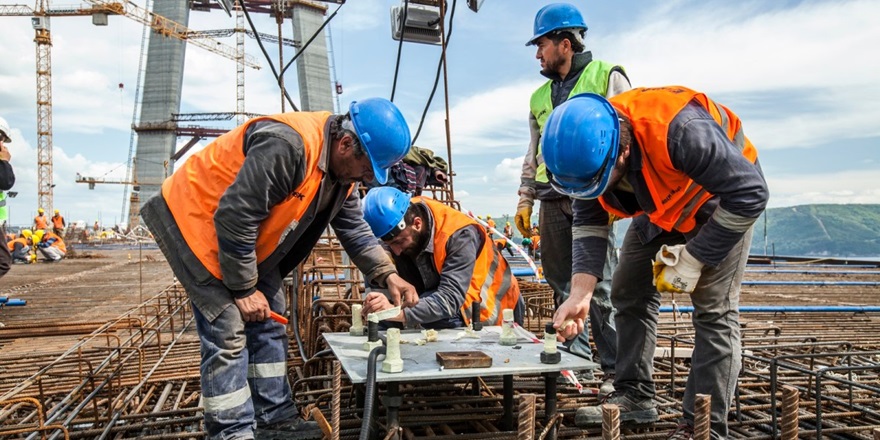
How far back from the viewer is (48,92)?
171 feet

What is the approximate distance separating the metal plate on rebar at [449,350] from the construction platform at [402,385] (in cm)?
15

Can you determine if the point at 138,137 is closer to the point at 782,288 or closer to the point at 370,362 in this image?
the point at 782,288

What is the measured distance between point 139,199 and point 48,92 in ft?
48.8

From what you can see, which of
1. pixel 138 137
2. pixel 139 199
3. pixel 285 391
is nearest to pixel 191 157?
pixel 285 391

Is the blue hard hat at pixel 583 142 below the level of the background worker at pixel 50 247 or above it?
above

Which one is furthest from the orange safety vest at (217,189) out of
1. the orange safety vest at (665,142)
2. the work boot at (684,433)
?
the work boot at (684,433)

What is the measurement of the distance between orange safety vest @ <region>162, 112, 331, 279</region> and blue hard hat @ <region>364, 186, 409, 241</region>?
3.60 ft

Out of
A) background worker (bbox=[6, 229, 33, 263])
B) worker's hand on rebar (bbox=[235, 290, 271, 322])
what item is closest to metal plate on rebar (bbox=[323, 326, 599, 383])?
worker's hand on rebar (bbox=[235, 290, 271, 322])

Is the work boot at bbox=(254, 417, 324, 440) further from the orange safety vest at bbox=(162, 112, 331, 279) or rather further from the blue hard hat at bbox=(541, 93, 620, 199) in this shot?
the blue hard hat at bbox=(541, 93, 620, 199)

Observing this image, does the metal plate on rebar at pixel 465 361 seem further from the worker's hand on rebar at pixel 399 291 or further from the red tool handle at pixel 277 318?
the worker's hand on rebar at pixel 399 291

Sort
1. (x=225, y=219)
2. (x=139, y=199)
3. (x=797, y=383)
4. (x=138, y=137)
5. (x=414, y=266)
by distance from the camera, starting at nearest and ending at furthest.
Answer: (x=225, y=219), (x=797, y=383), (x=414, y=266), (x=138, y=137), (x=139, y=199)

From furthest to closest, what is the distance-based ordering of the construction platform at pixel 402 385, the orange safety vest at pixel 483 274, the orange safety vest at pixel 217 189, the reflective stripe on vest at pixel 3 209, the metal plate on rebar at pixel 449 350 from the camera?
the reflective stripe on vest at pixel 3 209 < the orange safety vest at pixel 483 274 < the construction platform at pixel 402 385 < the orange safety vest at pixel 217 189 < the metal plate on rebar at pixel 449 350

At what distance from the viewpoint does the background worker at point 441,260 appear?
3.50 meters

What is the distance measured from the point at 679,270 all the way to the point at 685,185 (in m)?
A: 0.32
